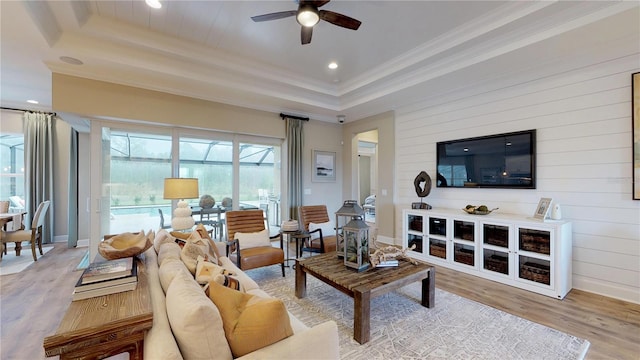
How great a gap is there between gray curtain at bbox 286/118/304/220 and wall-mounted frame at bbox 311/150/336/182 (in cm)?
47

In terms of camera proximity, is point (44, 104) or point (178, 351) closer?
point (178, 351)

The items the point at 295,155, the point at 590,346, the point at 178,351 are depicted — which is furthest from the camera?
the point at 295,155

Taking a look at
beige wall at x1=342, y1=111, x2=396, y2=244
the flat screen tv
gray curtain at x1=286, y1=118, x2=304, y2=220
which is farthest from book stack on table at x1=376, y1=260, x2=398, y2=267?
gray curtain at x1=286, y1=118, x2=304, y2=220

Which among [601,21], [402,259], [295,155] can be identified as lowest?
[402,259]

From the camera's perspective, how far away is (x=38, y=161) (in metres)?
5.20

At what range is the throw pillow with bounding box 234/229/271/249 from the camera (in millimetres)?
3562

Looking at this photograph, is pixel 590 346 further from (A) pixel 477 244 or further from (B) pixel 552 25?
(B) pixel 552 25

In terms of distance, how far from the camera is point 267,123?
5.31 m

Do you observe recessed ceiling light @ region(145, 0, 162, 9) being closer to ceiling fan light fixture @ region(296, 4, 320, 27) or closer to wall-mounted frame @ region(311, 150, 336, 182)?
ceiling fan light fixture @ region(296, 4, 320, 27)

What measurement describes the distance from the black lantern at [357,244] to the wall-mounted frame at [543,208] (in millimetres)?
2268

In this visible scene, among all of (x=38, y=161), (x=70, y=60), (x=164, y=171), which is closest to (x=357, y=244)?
(x=164, y=171)

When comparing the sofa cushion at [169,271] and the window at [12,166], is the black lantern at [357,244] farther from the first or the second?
the window at [12,166]

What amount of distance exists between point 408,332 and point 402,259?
0.80 m

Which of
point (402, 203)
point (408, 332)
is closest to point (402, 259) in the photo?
point (408, 332)
